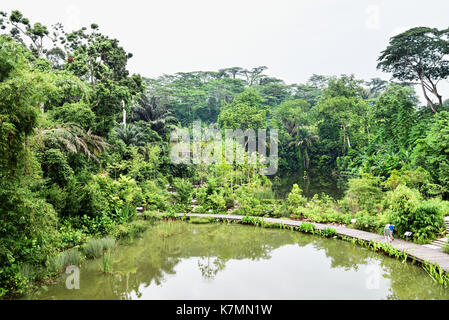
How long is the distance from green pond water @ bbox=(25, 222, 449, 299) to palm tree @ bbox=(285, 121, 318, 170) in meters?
19.8

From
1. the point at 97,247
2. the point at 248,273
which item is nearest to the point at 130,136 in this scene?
the point at 97,247

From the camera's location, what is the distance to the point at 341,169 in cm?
2627

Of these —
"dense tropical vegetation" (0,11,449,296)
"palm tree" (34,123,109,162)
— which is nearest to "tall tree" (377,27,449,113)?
"dense tropical vegetation" (0,11,449,296)

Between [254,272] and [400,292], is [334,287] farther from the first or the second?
[254,272]

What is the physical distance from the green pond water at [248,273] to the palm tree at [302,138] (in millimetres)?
19831

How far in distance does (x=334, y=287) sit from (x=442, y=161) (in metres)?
9.83

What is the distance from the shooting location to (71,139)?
946 cm

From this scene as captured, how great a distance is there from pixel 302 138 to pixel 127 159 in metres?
17.8

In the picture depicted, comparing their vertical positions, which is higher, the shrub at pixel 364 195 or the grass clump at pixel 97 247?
the shrub at pixel 364 195

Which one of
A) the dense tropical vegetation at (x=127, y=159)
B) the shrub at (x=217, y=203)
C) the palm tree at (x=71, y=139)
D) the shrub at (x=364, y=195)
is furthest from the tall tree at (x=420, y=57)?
the palm tree at (x=71, y=139)

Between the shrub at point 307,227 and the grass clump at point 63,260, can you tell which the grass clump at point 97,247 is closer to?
the grass clump at point 63,260

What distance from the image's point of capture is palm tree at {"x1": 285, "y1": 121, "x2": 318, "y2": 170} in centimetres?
2925

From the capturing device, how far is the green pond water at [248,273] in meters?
6.11
